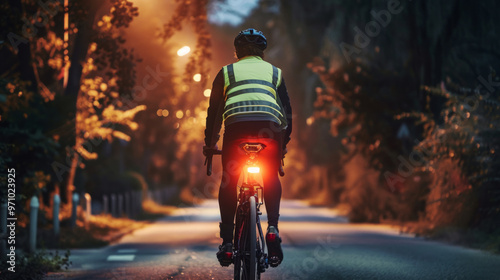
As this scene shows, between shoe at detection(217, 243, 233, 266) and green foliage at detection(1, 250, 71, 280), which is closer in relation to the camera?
shoe at detection(217, 243, 233, 266)

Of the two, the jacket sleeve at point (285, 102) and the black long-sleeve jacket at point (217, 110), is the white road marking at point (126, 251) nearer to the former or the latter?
the black long-sleeve jacket at point (217, 110)

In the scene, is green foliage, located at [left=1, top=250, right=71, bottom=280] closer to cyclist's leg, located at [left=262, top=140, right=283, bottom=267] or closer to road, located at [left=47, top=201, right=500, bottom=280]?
road, located at [left=47, top=201, right=500, bottom=280]

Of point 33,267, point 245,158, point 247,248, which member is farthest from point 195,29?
point 247,248

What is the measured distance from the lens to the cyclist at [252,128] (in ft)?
25.1

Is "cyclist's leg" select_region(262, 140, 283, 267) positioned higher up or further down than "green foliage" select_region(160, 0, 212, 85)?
further down

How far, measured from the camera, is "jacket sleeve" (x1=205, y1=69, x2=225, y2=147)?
8031 millimetres

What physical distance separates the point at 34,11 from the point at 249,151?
8.68 metres

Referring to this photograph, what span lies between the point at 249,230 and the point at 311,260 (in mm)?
4801

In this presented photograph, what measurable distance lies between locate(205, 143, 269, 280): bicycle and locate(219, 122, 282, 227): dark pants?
5 centimetres

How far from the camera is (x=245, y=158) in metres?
7.72

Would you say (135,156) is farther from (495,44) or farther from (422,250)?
(422,250)

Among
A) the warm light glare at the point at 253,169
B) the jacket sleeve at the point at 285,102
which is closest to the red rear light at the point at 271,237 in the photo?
the warm light glare at the point at 253,169

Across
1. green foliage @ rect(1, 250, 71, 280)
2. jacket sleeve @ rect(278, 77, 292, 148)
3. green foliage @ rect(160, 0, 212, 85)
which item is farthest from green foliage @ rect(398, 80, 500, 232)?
jacket sleeve @ rect(278, 77, 292, 148)

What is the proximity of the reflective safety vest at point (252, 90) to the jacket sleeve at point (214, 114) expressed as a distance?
12 cm
